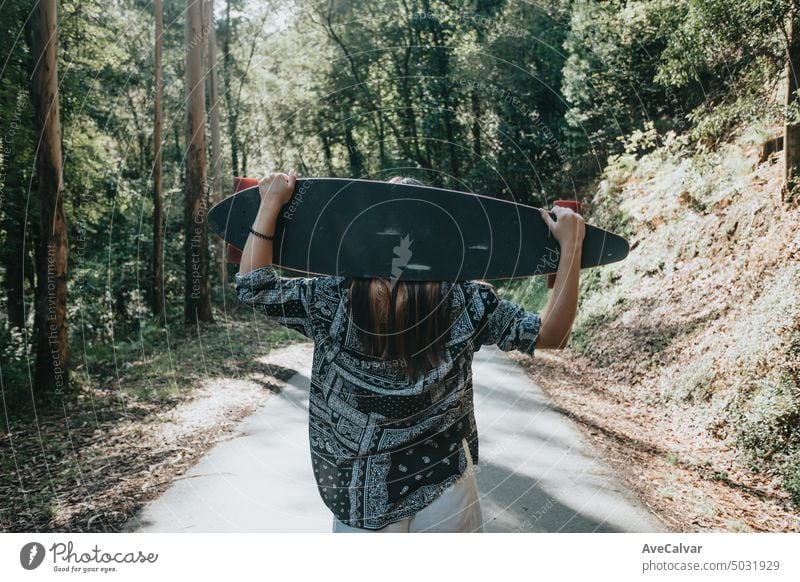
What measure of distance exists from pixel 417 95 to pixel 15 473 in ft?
22.5

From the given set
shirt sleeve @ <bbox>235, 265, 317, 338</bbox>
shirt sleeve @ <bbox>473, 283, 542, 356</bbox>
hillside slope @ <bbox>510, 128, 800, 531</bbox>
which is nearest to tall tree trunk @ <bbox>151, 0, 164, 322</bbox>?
hillside slope @ <bbox>510, 128, 800, 531</bbox>

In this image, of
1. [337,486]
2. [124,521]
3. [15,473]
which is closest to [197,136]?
[15,473]

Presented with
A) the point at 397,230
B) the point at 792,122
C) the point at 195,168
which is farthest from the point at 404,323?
the point at 195,168

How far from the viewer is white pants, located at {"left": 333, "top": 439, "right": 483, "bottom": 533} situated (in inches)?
59.6

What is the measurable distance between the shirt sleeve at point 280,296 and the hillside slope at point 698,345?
2.82 meters

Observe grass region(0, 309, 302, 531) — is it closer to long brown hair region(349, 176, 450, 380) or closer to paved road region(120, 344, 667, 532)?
paved road region(120, 344, 667, 532)

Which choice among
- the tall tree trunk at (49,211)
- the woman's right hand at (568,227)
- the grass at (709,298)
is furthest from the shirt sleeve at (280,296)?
the tall tree trunk at (49,211)

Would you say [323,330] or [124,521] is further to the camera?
[124,521]

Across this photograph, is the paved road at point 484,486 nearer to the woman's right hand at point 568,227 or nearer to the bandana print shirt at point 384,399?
the bandana print shirt at point 384,399

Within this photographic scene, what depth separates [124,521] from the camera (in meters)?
3.22

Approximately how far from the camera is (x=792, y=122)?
5.05m

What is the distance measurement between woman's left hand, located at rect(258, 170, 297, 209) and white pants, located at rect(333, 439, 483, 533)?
3.10 feet
